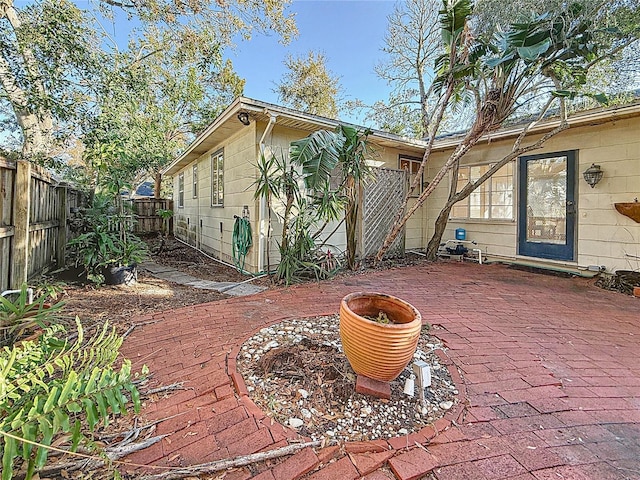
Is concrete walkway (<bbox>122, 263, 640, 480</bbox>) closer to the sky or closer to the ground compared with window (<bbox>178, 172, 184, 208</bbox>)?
closer to the ground

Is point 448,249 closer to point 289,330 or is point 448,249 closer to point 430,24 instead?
point 289,330

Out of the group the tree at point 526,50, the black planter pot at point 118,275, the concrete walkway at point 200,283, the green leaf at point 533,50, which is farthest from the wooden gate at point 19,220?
the green leaf at point 533,50

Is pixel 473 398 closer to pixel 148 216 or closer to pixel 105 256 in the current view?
pixel 105 256

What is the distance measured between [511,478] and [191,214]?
34.2 feet

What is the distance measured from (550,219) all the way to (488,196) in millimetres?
1391

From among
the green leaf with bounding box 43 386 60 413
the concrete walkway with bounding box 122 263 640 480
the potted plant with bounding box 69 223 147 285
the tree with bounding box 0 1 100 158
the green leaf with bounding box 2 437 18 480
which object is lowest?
the concrete walkway with bounding box 122 263 640 480

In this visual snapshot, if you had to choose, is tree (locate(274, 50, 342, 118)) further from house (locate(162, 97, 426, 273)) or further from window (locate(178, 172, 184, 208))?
house (locate(162, 97, 426, 273))

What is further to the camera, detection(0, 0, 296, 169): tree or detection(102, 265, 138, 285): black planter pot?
detection(0, 0, 296, 169): tree

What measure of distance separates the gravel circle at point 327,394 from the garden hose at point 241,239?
130 inches

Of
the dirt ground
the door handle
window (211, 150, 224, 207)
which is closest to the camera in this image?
the dirt ground

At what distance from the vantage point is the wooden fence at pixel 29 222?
9.62 ft

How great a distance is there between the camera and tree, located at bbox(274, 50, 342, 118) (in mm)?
16719

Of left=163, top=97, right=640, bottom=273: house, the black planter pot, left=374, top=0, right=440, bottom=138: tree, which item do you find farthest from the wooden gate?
left=374, top=0, right=440, bottom=138: tree

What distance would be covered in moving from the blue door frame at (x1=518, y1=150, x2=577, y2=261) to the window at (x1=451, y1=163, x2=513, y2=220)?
30 centimetres
